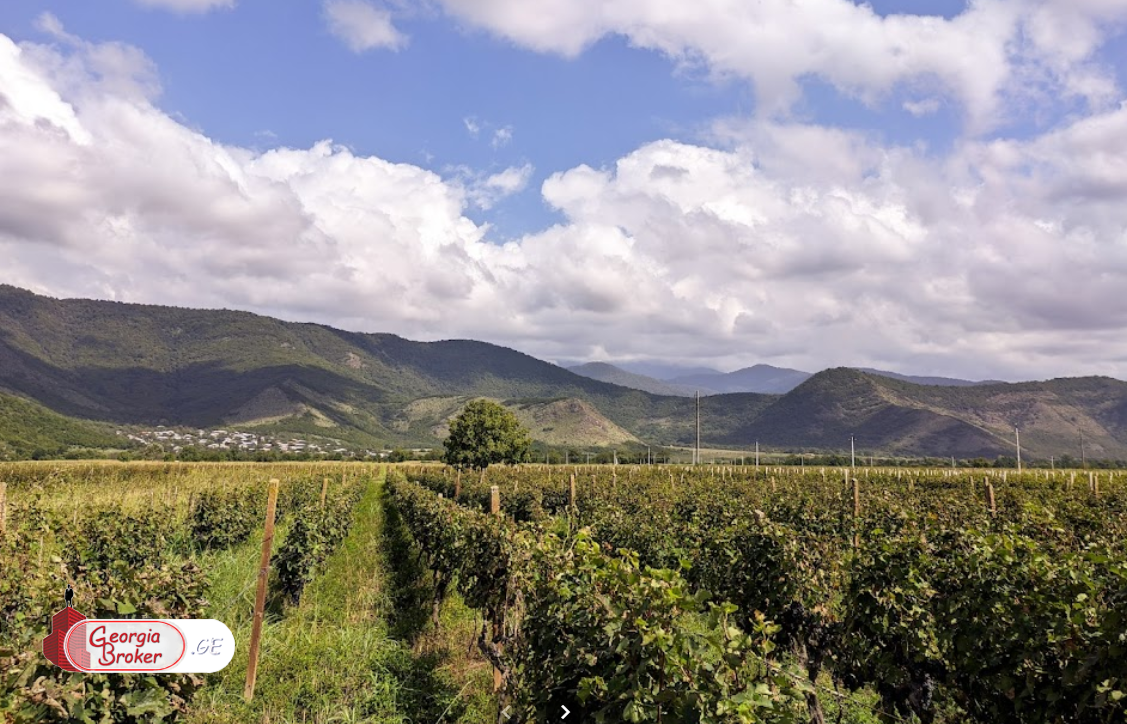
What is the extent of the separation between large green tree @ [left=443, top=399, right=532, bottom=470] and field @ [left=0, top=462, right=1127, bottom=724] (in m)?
43.2

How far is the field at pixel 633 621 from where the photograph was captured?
3740 mm

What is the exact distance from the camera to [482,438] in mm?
58094

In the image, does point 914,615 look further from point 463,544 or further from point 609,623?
point 463,544

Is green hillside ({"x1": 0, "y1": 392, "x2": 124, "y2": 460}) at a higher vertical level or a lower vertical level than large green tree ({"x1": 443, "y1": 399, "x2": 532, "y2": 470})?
lower

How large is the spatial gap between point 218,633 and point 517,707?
3661 mm

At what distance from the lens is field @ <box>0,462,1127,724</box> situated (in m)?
3.74

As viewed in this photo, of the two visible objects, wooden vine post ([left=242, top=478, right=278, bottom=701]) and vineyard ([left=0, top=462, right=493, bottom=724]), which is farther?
wooden vine post ([left=242, top=478, right=278, bottom=701])

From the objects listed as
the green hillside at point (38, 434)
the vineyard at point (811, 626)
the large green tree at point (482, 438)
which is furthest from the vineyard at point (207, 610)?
the green hillside at point (38, 434)

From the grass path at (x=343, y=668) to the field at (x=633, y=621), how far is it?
0.05 m

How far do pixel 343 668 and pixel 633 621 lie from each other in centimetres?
662

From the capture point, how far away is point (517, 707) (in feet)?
17.5

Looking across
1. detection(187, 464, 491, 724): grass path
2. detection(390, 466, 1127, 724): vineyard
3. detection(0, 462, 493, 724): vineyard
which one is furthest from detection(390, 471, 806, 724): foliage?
detection(0, 462, 493, 724): vineyard

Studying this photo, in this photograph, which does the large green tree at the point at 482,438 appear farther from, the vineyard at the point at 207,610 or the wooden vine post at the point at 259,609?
the wooden vine post at the point at 259,609

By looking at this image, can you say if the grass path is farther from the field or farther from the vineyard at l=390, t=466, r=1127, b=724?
the vineyard at l=390, t=466, r=1127, b=724
